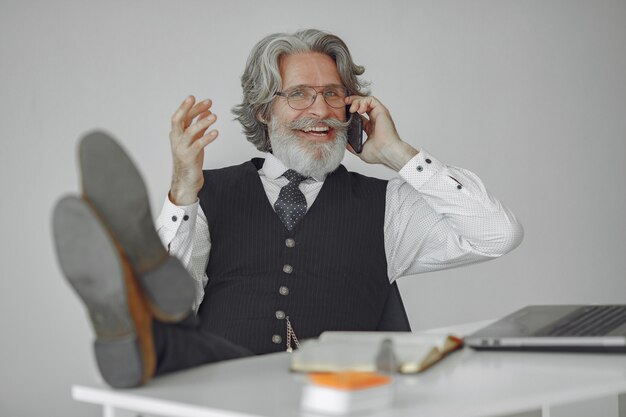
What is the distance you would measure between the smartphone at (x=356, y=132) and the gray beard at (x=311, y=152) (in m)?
0.02

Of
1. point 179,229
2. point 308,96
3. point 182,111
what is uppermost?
point 308,96

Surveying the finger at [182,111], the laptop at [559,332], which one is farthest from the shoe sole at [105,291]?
the finger at [182,111]

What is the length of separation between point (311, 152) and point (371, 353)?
4.51 ft

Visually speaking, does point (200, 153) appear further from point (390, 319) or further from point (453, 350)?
point (453, 350)

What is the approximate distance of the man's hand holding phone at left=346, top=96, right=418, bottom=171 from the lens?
2.46 m

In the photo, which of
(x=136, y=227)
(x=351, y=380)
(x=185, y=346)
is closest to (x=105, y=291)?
(x=136, y=227)

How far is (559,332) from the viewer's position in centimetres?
146

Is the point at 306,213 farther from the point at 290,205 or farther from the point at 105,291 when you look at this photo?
the point at 105,291

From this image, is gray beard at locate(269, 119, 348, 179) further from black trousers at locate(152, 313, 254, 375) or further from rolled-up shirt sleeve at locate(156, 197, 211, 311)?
black trousers at locate(152, 313, 254, 375)

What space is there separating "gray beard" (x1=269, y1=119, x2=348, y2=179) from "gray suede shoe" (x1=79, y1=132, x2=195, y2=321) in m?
1.37

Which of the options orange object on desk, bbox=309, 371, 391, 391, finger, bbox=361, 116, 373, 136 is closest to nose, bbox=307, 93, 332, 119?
finger, bbox=361, 116, 373, 136

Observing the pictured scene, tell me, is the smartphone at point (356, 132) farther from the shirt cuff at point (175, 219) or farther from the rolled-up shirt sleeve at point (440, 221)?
the shirt cuff at point (175, 219)

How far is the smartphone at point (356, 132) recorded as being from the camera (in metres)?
2.56

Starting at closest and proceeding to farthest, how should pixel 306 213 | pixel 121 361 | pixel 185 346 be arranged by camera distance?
pixel 121 361 → pixel 185 346 → pixel 306 213
